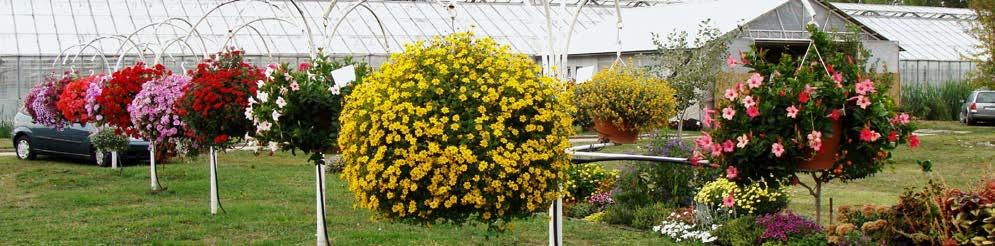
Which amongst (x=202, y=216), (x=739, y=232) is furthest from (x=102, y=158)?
(x=739, y=232)

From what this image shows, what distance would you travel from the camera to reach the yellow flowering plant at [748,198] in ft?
31.7

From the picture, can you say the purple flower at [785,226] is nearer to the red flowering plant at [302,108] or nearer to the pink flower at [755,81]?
the pink flower at [755,81]

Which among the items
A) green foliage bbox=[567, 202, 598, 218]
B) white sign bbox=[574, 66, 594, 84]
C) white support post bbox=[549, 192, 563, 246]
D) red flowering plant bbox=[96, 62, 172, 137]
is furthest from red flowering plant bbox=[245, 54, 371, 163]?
red flowering plant bbox=[96, 62, 172, 137]

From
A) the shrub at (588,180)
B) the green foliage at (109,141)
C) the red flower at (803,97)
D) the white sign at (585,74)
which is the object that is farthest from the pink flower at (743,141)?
the green foliage at (109,141)

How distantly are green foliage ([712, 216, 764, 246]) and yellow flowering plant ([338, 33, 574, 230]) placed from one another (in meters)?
3.45

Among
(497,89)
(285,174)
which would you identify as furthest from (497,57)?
(285,174)

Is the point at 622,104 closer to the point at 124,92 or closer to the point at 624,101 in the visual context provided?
the point at 624,101

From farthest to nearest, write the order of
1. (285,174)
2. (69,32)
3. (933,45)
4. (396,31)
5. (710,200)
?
(933,45)
(396,31)
(69,32)
(285,174)
(710,200)

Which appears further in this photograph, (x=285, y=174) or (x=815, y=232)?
(x=285, y=174)

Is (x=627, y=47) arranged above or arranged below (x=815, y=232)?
above

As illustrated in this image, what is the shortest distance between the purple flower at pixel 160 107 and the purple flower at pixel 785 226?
5.65m

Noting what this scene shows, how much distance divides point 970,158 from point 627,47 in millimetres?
10896

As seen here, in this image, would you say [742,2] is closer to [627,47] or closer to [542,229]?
[627,47]

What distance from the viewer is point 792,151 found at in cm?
556
